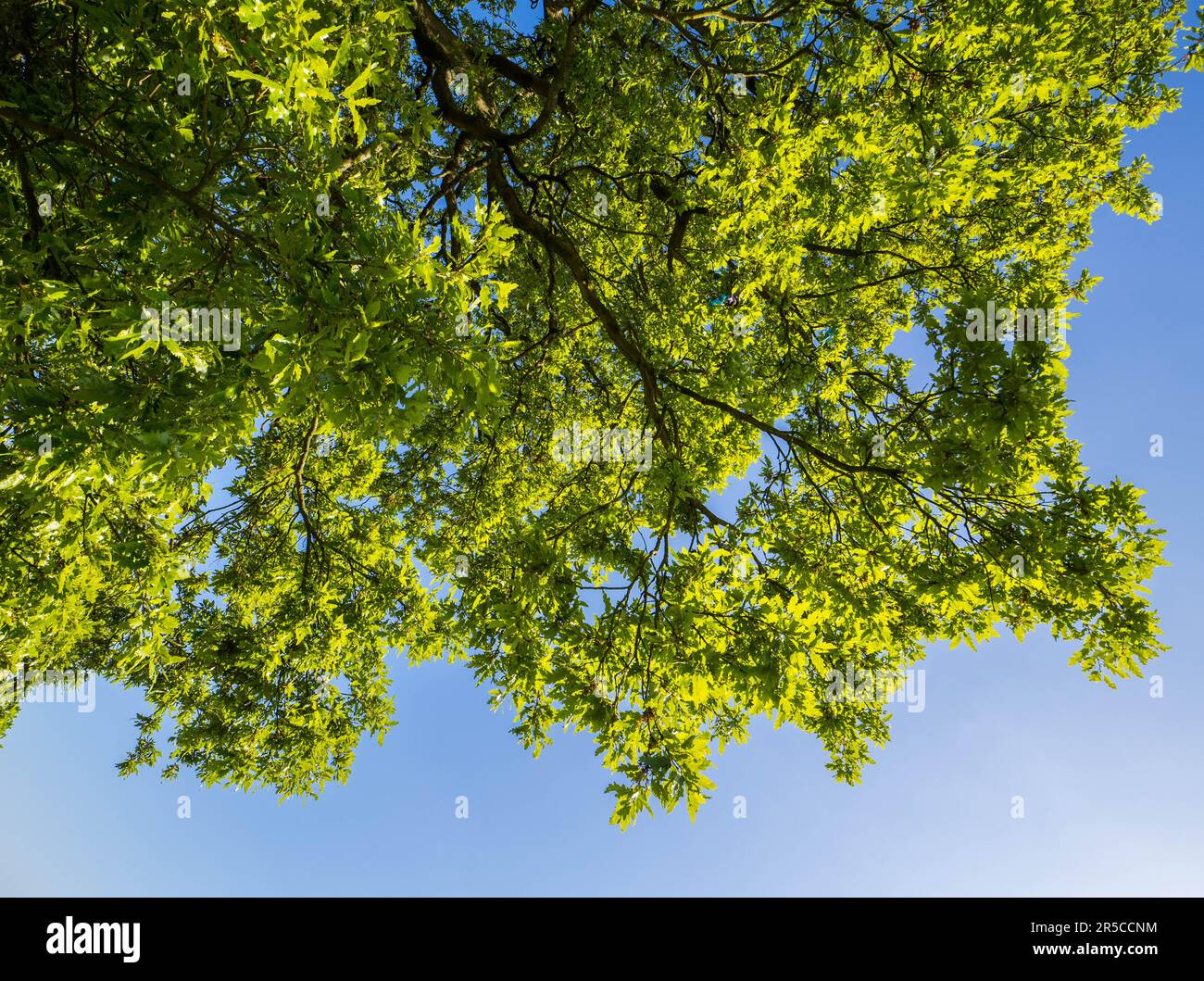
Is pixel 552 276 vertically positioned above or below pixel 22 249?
above

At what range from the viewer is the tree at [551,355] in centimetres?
292

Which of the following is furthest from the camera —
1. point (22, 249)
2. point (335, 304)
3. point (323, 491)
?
point (323, 491)

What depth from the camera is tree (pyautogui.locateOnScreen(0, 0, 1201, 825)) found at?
292 centimetres

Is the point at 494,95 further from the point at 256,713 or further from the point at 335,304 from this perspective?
the point at 256,713

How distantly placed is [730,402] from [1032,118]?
507cm

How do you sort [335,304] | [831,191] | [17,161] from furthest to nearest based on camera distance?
[831,191] < [17,161] < [335,304]

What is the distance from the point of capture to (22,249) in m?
3.30

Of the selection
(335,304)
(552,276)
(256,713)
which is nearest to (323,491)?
(256,713)

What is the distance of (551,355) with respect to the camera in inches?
362

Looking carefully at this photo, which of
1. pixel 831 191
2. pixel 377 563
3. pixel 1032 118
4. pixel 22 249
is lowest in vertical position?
pixel 377 563

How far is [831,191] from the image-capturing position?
569 centimetres

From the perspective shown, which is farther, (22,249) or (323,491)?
(323,491)

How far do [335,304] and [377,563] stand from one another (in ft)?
24.2

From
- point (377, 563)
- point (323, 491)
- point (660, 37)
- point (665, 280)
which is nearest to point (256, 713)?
point (377, 563)
